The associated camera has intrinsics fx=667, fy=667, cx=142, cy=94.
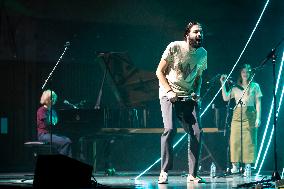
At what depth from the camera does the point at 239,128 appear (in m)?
12.1

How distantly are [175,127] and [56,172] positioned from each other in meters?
2.11

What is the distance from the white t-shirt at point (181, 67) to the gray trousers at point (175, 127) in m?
0.16

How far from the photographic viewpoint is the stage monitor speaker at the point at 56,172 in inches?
285

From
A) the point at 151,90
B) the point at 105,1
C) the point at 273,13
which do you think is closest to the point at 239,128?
the point at 151,90

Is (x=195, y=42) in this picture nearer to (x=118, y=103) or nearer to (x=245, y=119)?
(x=245, y=119)

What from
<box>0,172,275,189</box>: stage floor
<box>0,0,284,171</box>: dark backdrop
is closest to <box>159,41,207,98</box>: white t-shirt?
<box>0,172,275,189</box>: stage floor

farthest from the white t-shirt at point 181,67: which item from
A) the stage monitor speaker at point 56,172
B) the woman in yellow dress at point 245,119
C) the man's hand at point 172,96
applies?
the woman in yellow dress at point 245,119

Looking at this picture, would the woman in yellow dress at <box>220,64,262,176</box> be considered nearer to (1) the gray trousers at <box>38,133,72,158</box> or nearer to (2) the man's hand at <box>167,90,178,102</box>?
(1) the gray trousers at <box>38,133,72,158</box>

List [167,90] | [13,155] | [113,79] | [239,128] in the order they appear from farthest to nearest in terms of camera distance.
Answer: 1. [13,155]
2. [113,79]
3. [239,128]
4. [167,90]

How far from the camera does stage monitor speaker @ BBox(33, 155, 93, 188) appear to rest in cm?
724

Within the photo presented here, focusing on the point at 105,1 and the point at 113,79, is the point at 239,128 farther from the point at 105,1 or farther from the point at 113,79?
the point at 105,1

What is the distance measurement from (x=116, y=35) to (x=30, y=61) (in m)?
1.93

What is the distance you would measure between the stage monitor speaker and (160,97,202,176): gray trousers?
1.69 metres

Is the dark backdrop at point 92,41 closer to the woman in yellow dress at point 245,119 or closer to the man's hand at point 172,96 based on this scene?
the woman in yellow dress at point 245,119
